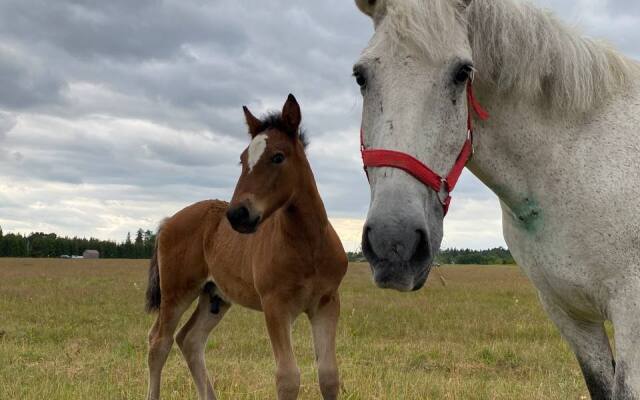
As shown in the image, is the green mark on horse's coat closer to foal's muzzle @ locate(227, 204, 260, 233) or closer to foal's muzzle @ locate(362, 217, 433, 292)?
foal's muzzle @ locate(362, 217, 433, 292)

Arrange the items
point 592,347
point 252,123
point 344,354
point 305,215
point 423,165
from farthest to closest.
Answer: point 344,354 < point 252,123 < point 305,215 < point 592,347 < point 423,165

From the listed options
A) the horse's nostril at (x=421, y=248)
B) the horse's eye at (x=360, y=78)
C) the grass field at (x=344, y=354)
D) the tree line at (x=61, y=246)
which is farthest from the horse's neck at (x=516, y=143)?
the tree line at (x=61, y=246)

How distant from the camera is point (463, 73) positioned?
7.15 ft

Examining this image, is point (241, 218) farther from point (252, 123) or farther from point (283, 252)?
point (252, 123)

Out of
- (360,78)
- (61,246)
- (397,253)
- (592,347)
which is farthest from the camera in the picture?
(61,246)

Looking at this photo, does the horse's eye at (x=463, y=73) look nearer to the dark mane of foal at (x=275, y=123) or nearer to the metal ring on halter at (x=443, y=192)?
the metal ring on halter at (x=443, y=192)

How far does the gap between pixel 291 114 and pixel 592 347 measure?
276 centimetres

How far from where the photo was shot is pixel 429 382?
598 cm

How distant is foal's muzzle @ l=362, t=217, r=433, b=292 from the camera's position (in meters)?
1.89

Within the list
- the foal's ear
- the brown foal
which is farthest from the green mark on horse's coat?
the brown foal

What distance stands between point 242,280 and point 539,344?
18.8 ft

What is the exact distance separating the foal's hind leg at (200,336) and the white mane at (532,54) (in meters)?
4.10

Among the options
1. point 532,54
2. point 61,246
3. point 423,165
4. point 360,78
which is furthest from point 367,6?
point 61,246

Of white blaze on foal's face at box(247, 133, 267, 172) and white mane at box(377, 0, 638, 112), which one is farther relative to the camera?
white blaze on foal's face at box(247, 133, 267, 172)
